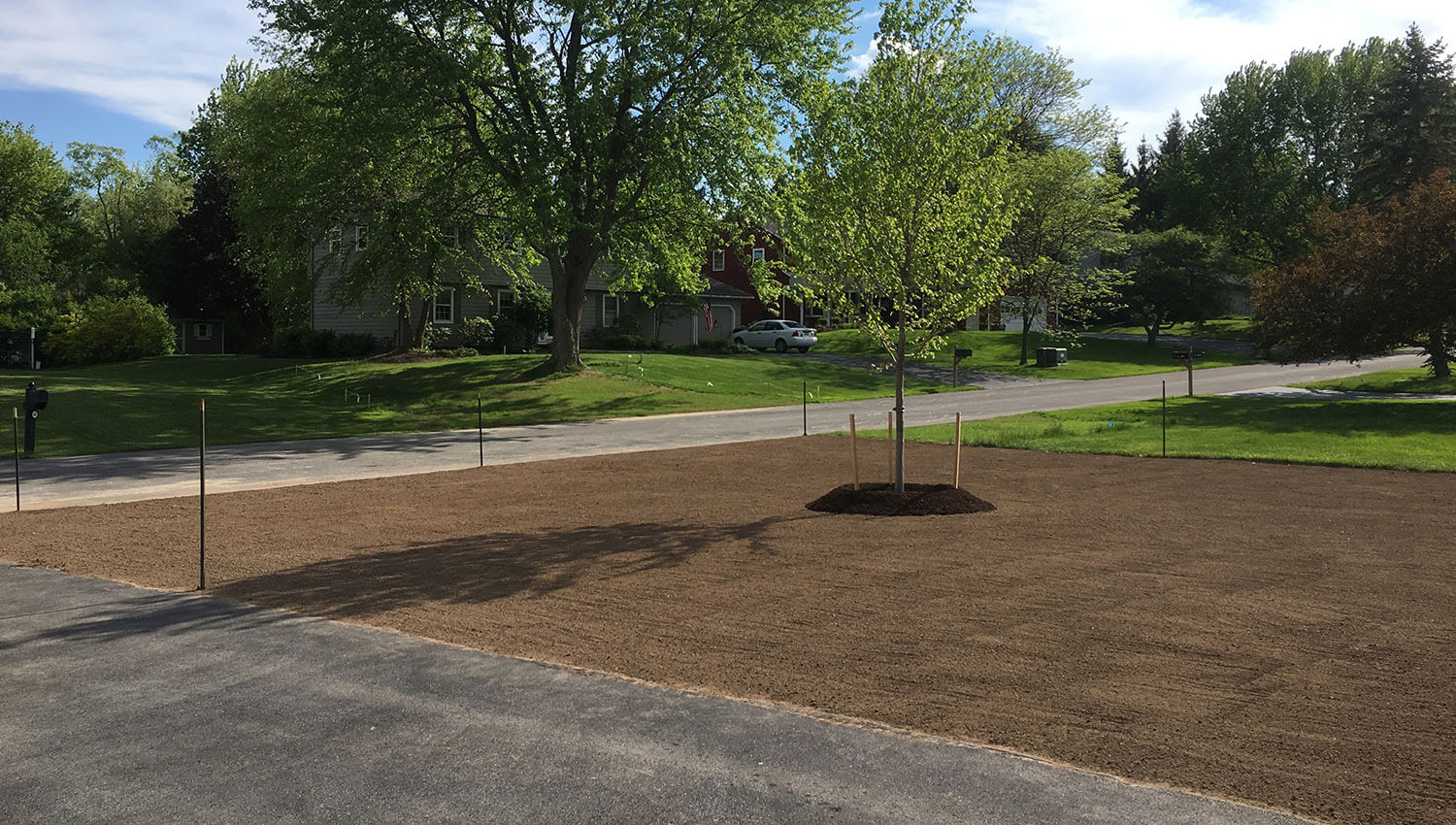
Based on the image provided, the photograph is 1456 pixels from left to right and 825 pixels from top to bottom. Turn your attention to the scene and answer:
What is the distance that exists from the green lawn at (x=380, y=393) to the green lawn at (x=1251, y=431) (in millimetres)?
10051

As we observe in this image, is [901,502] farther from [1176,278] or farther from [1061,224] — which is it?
[1176,278]

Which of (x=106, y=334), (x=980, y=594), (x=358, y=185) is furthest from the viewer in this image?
(x=106, y=334)

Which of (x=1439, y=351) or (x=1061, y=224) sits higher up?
(x=1061, y=224)

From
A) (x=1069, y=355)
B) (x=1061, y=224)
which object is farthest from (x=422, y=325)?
(x=1069, y=355)

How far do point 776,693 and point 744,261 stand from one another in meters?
28.8

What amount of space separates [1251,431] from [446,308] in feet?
117

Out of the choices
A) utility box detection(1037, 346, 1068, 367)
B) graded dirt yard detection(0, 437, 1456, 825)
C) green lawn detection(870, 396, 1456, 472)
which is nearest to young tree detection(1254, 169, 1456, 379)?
green lawn detection(870, 396, 1456, 472)

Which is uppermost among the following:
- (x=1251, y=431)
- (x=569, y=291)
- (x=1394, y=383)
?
(x=569, y=291)

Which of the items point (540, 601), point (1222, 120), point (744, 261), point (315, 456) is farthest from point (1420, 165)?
point (540, 601)

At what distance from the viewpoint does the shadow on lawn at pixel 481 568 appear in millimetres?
8867

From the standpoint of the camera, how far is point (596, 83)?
2870 centimetres

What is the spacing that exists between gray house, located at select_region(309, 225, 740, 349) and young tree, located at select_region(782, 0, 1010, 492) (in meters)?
30.4

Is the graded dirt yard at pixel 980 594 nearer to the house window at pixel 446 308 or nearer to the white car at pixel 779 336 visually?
the house window at pixel 446 308

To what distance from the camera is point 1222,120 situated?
75125 mm
